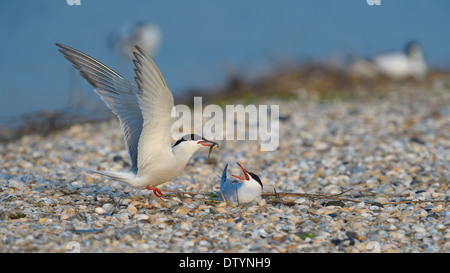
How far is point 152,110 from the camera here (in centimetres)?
342

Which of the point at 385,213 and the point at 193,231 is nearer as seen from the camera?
the point at 193,231

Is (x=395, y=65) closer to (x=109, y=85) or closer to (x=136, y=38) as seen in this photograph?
(x=136, y=38)

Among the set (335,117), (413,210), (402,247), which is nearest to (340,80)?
(335,117)

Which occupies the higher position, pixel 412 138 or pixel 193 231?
pixel 412 138

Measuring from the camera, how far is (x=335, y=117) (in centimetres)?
791

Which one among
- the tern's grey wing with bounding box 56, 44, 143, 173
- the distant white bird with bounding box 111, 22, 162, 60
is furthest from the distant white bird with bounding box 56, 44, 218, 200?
the distant white bird with bounding box 111, 22, 162, 60

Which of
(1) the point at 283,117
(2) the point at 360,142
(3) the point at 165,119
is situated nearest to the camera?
(3) the point at 165,119
